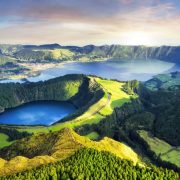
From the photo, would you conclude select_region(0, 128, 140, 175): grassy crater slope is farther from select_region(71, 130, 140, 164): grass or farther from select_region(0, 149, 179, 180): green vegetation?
select_region(0, 149, 179, 180): green vegetation

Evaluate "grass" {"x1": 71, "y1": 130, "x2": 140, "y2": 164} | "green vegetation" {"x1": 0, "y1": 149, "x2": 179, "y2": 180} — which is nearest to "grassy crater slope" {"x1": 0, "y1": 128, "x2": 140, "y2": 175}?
"grass" {"x1": 71, "y1": 130, "x2": 140, "y2": 164}

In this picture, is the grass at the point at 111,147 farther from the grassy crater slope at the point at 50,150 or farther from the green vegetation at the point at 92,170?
the green vegetation at the point at 92,170

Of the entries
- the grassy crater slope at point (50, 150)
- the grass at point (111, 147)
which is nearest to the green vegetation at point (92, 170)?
the grassy crater slope at point (50, 150)

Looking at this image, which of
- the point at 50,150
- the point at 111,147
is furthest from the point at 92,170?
the point at 111,147

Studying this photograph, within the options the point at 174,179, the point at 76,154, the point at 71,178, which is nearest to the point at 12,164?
the point at 76,154

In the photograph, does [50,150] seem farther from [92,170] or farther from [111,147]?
[92,170]
